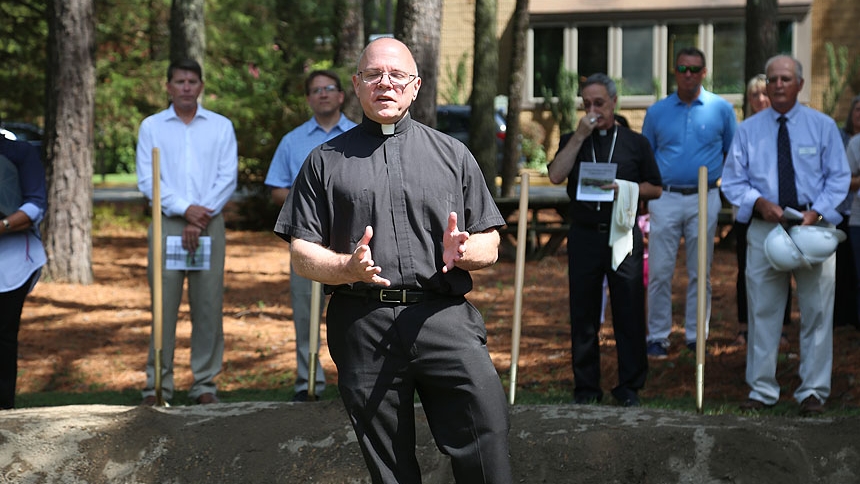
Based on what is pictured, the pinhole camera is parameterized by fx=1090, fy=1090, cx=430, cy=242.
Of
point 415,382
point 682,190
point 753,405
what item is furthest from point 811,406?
point 415,382

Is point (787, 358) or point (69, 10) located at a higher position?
point (69, 10)

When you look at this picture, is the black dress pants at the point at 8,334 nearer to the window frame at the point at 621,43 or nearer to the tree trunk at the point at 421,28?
the tree trunk at the point at 421,28

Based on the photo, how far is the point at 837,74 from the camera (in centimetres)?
2578

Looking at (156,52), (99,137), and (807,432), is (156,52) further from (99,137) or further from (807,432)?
(807,432)

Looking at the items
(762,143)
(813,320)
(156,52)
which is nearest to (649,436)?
(813,320)

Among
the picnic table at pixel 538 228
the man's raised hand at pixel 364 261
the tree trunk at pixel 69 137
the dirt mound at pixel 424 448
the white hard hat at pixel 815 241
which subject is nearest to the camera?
the man's raised hand at pixel 364 261

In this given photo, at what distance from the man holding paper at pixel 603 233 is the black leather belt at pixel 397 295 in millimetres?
3053

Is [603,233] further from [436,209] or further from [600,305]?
[436,209]

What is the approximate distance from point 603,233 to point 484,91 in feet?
32.0

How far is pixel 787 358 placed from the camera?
8.36 metres

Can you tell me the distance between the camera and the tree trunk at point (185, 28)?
14.4 m

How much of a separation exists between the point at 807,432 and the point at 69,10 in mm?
9710

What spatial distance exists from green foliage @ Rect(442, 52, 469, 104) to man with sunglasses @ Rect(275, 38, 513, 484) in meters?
23.6

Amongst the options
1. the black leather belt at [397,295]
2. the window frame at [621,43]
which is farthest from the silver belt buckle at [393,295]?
the window frame at [621,43]
